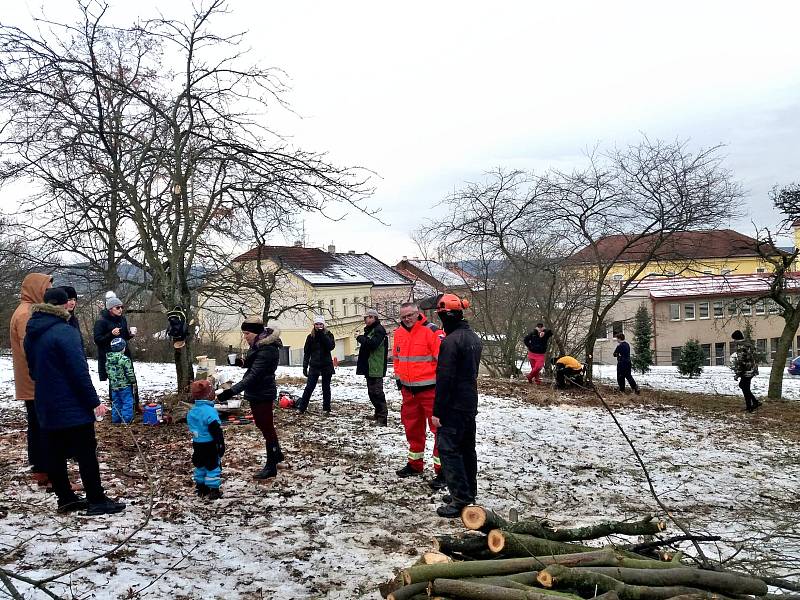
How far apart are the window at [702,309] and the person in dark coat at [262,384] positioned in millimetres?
42684

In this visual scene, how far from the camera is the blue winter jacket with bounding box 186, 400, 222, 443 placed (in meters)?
6.01

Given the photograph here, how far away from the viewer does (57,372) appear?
17.0ft

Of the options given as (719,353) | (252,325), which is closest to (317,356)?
(252,325)

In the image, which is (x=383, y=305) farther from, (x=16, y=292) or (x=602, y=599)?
(x=602, y=599)

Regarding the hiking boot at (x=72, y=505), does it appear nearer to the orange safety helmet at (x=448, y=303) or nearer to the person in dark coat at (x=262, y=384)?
the person in dark coat at (x=262, y=384)

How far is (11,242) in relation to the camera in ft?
34.8

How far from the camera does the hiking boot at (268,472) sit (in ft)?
22.6

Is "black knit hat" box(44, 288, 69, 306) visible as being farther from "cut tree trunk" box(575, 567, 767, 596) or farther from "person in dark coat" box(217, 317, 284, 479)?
"cut tree trunk" box(575, 567, 767, 596)

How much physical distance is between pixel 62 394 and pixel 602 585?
4284 millimetres

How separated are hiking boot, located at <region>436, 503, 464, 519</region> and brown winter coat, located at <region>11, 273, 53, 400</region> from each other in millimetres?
4128

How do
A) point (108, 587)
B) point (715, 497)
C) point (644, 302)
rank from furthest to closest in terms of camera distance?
point (644, 302)
point (715, 497)
point (108, 587)

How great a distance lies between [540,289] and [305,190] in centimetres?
1438

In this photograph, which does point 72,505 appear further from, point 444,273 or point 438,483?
point 444,273

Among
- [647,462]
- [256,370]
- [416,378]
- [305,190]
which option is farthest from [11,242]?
[647,462]
